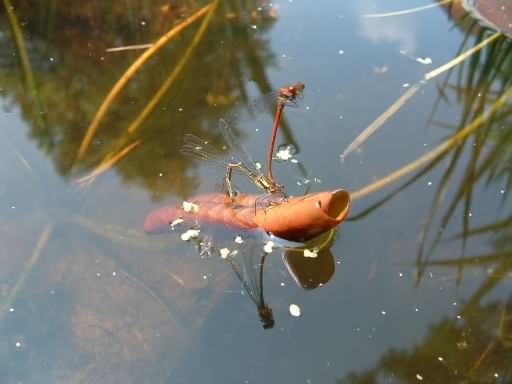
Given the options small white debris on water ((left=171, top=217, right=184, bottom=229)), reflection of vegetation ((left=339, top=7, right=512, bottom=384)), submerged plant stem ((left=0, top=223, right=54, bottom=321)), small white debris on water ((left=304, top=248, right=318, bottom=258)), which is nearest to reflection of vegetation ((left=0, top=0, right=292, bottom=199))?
small white debris on water ((left=171, top=217, right=184, bottom=229))

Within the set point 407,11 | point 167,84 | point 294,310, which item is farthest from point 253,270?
point 407,11

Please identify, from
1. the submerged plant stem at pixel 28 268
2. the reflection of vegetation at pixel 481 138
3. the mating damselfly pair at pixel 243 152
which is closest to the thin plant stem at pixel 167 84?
the mating damselfly pair at pixel 243 152

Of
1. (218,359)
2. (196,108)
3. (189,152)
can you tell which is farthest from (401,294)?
(196,108)

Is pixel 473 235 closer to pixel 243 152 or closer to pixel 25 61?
pixel 243 152

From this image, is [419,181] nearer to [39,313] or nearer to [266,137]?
[266,137]

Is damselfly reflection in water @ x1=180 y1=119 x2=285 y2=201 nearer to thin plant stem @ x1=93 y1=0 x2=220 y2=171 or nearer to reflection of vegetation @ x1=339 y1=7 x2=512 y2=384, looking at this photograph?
thin plant stem @ x1=93 y1=0 x2=220 y2=171
